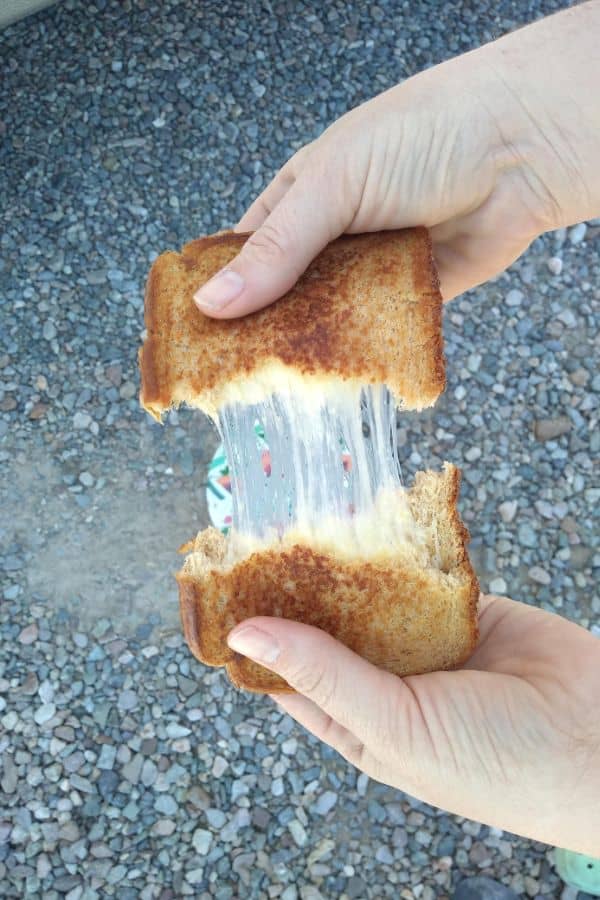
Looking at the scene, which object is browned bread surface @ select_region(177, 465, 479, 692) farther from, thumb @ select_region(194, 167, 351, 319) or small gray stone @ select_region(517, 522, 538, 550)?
small gray stone @ select_region(517, 522, 538, 550)

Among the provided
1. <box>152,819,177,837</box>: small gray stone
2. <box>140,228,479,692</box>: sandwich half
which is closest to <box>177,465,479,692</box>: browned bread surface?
<box>140,228,479,692</box>: sandwich half

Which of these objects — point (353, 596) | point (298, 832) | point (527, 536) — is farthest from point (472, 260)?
point (298, 832)

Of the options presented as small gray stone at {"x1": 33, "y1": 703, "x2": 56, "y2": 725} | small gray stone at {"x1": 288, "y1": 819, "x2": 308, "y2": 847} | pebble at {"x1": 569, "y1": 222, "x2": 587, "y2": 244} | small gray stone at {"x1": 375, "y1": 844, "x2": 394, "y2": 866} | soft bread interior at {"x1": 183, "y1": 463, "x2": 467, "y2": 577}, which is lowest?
small gray stone at {"x1": 375, "y1": 844, "x2": 394, "y2": 866}

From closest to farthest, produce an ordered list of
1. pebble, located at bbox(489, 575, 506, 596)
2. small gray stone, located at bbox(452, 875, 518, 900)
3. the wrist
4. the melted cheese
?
1. the melted cheese
2. the wrist
3. small gray stone, located at bbox(452, 875, 518, 900)
4. pebble, located at bbox(489, 575, 506, 596)

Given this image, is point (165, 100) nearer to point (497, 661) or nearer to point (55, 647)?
point (55, 647)

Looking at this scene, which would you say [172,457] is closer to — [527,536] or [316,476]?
[527,536]

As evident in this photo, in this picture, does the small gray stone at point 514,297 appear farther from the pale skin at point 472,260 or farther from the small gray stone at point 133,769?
the small gray stone at point 133,769
